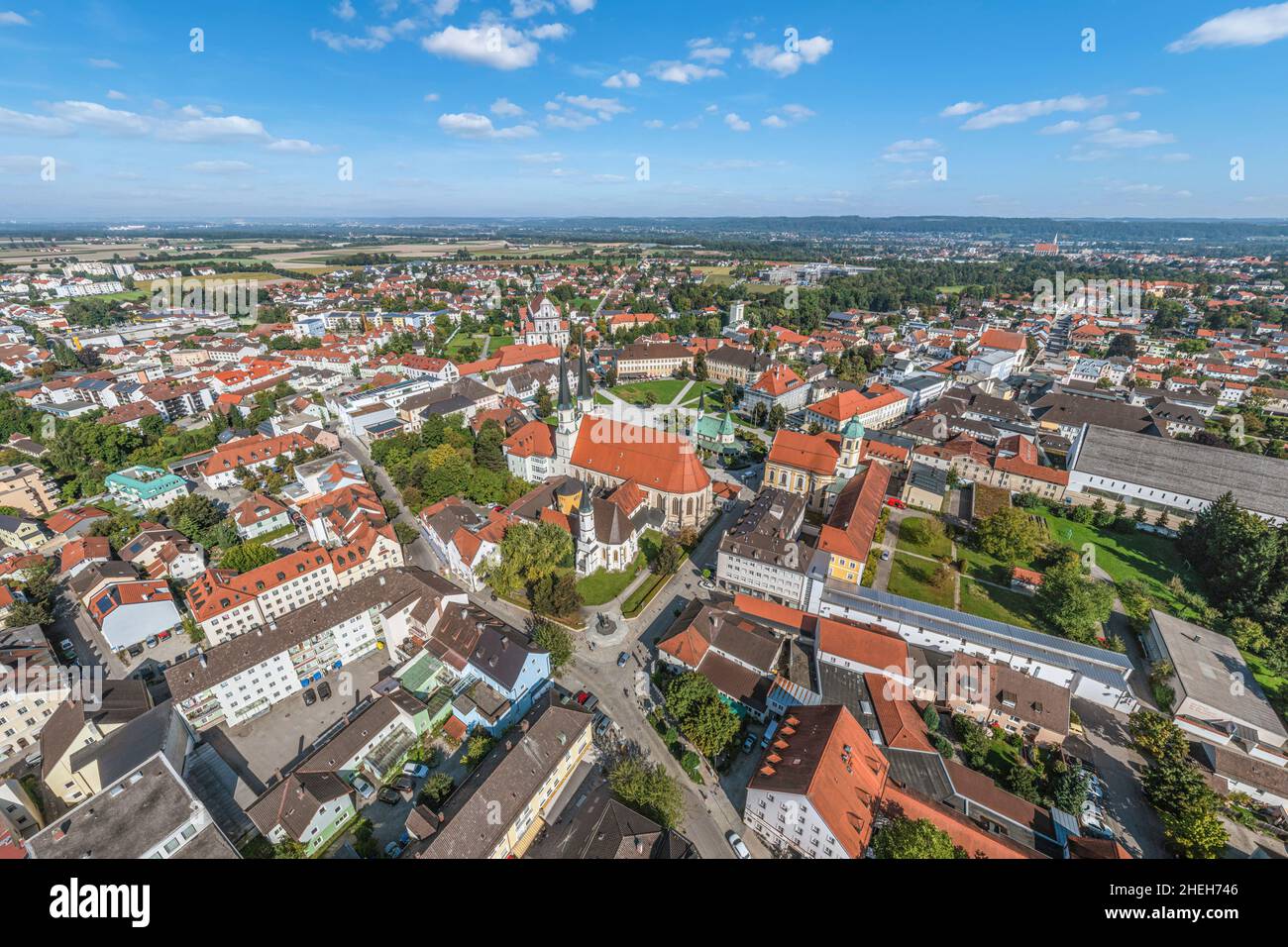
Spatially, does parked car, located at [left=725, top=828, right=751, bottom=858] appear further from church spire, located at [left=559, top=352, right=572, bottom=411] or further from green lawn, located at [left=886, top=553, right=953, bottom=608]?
church spire, located at [left=559, top=352, right=572, bottom=411]

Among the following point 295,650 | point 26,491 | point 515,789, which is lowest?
point 515,789

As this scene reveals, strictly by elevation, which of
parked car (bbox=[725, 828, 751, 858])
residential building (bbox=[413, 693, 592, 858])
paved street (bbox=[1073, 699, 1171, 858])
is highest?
residential building (bbox=[413, 693, 592, 858])

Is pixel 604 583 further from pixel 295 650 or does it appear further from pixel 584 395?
pixel 295 650

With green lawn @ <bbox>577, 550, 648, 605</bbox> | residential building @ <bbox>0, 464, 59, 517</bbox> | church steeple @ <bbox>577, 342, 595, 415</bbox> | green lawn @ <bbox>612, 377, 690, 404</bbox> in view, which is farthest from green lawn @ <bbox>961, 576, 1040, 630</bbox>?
residential building @ <bbox>0, 464, 59, 517</bbox>

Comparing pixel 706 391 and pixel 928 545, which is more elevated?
pixel 706 391

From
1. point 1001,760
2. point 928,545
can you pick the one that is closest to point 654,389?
point 928,545

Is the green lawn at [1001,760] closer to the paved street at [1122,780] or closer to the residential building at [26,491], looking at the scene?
the paved street at [1122,780]

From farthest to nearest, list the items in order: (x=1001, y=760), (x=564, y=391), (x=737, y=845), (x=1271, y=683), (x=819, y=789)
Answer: (x=564, y=391) < (x=1271, y=683) < (x=1001, y=760) < (x=737, y=845) < (x=819, y=789)
